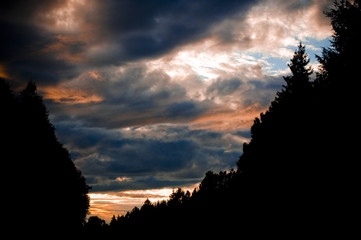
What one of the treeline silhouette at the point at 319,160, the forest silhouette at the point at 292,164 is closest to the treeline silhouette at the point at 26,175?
the forest silhouette at the point at 292,164

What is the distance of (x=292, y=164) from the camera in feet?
46.1

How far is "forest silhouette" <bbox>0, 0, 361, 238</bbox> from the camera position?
1138 cm

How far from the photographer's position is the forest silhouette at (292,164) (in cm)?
1138

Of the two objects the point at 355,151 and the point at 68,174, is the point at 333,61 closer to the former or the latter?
the point at 355,151

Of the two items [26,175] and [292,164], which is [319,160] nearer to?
[292,164]

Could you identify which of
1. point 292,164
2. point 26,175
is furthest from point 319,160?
point 26,175

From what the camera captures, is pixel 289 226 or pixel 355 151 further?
pixel 289 226

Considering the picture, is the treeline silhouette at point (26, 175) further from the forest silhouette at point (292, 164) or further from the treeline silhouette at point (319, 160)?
the treeline silhouette at point (319, 160)

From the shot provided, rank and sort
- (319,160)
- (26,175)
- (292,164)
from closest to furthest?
(319,160) < (292,164) < (26,175)

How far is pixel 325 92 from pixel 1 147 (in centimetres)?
1731

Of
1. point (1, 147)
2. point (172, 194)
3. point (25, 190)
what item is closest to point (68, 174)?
point (25, 190)

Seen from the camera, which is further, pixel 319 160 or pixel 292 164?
pixel 292 164

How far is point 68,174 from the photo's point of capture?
3034 cm

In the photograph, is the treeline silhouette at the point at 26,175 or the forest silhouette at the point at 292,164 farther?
the treeline silhouette at the point at 26,175
